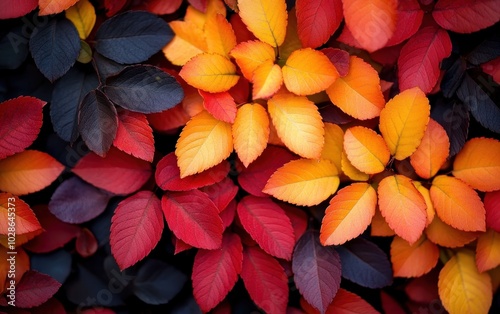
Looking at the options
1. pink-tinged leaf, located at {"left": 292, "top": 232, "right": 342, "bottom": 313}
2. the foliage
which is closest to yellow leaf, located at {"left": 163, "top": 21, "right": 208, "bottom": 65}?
the foliage

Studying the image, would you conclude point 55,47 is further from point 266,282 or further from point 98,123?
point 266,282

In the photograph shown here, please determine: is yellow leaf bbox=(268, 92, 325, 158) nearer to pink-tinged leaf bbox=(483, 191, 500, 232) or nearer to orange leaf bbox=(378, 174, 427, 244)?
orange leaf bbox=(378, 174, 427, 244)

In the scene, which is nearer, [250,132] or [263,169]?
[250,132]

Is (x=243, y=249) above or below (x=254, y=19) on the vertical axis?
below

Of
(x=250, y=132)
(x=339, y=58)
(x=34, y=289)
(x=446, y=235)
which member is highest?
(x=339, y=58)

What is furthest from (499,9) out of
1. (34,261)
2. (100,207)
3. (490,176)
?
(34,261)

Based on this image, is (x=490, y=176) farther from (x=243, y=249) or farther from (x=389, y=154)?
(x=243, y=249)

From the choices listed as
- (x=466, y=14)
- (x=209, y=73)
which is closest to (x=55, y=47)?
(x=209, y=73)
